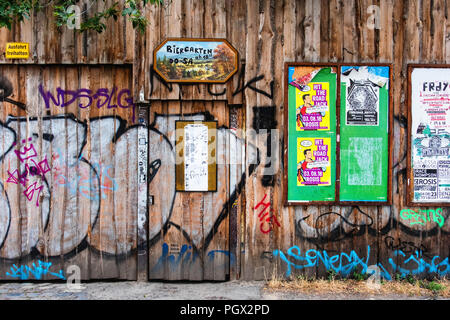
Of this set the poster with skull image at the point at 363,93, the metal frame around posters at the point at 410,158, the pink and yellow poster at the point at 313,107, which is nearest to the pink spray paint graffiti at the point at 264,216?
the pink and yellow poster at the point at 313,107

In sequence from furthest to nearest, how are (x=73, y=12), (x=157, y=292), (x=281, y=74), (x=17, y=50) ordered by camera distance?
(x=281, y=74), (x=17, y=50), (x=73, y=12), (x=157, y=292)

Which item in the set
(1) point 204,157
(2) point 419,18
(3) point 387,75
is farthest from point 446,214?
(1) point 204,157

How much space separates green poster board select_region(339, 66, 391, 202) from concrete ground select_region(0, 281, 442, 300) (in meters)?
1.41

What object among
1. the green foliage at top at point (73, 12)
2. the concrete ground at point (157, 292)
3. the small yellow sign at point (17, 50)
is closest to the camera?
the green foliage at top at point (73, 12)

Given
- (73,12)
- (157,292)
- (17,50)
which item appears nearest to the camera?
(157,292)

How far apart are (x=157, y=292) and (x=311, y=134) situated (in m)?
2.86

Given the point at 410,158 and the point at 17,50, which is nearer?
the point at 17,50

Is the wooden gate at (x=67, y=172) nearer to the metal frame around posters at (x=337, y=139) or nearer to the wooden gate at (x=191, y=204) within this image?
the wooden gate at (x=191, y=204)

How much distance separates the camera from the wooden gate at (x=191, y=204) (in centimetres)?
593

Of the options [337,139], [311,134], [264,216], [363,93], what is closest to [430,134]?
[363,93]

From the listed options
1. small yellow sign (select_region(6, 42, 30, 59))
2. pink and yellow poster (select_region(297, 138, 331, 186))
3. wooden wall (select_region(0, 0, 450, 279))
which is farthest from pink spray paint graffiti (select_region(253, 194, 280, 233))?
small yellow sign (select_region(6, 42, 30, 59))

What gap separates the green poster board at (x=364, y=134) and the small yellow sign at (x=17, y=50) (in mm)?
4157

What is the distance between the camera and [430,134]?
6.01 meters

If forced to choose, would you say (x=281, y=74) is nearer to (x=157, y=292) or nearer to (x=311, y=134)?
(x=311, y=134)
